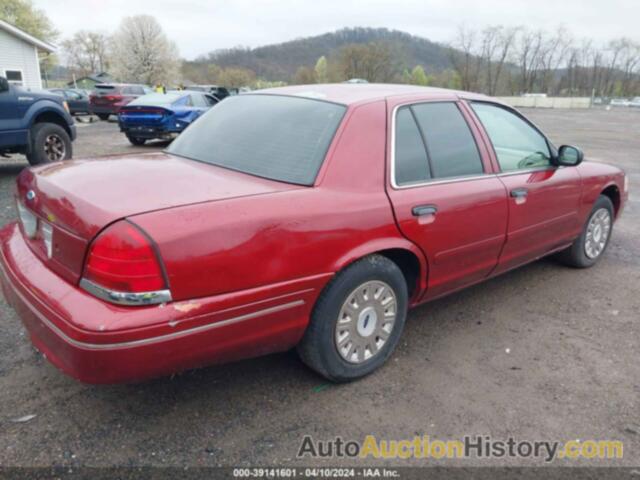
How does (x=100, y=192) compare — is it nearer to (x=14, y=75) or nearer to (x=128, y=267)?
(x=128, y=267)

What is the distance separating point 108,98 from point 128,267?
23872 millimetres

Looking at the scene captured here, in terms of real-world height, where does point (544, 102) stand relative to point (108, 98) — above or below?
below

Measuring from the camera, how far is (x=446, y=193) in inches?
123

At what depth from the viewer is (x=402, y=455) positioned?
2.40m

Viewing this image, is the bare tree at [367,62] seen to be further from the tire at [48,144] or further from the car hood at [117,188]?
the car hood at [117,188]

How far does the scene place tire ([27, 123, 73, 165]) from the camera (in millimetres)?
8102

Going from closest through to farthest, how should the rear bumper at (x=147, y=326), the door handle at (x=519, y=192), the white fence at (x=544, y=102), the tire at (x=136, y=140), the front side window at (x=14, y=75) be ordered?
A: the rear bumper at (x=147, y=326) < the door handle at (x=519, y=192) < the tire at (x=136, y=140) < the front side window at (x=14, y=75) < the white fence at (x=544, y=102)

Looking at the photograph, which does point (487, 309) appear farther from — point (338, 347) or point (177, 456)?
point (177, 456)

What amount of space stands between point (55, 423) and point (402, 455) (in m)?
1.71

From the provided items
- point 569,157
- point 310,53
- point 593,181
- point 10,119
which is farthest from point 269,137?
point 310,53

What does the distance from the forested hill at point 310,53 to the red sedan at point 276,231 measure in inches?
4141

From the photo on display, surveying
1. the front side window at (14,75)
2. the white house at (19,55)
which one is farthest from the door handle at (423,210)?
the front side window at (14,75)

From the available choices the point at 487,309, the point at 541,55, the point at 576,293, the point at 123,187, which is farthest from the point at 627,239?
the point at 541,55

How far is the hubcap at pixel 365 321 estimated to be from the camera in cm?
278
